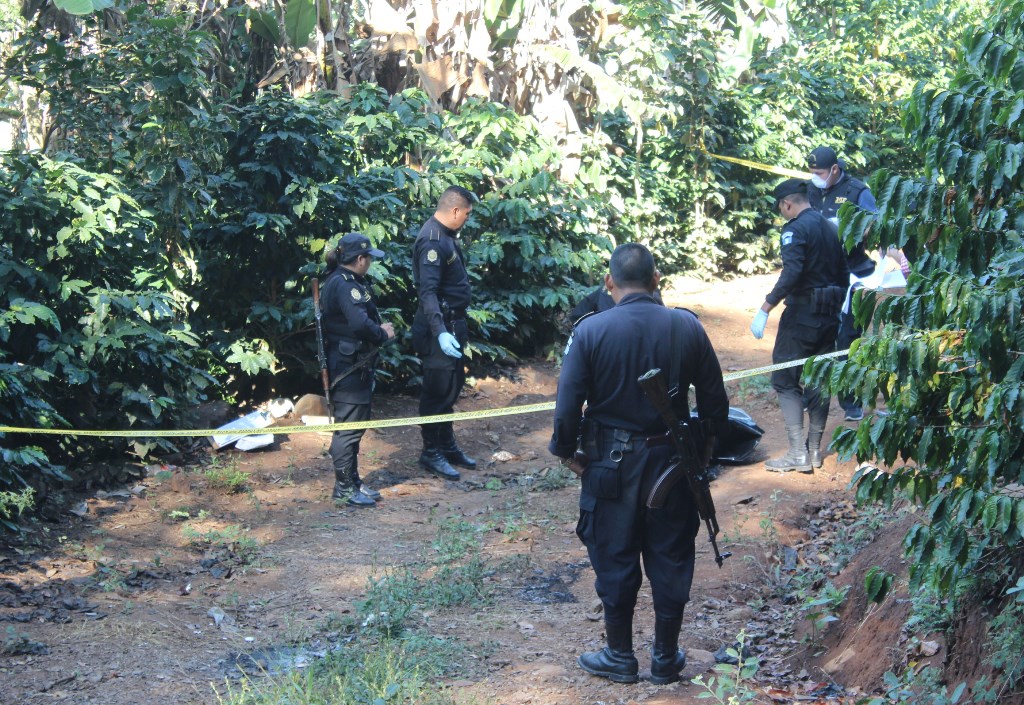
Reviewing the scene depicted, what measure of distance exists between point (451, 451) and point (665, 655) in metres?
4.50

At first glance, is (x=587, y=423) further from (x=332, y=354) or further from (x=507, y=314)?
(x=507, y=314)

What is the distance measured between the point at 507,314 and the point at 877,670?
728 centimetres

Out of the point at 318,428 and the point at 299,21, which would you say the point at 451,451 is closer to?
the point at 318,428

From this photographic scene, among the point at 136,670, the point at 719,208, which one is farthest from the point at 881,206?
the point at 719,208

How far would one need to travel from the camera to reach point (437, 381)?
8570mm

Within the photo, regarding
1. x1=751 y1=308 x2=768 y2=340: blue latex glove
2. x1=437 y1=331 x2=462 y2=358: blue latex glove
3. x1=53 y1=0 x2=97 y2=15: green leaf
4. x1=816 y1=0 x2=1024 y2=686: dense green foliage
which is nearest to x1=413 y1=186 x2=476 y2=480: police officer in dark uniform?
x1=437 y1=331 x2=462 y2=358: blue latex glove

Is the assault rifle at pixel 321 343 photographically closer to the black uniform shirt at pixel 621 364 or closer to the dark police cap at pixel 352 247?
the dark police cap at pixel 352 247

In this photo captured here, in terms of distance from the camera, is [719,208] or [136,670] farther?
[719,208]

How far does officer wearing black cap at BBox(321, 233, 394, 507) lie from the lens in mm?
7676

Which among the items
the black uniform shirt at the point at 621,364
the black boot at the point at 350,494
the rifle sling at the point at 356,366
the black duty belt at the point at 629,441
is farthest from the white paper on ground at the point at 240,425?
the black duty belt at the point at 629,441

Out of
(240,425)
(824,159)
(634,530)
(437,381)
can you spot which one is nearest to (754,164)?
(824,159)

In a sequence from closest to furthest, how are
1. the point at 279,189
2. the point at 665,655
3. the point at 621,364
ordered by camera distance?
1. the point at 621,364
2. the point at 665,655
3. the point at 279,189

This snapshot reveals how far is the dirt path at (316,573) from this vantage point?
16.1ft

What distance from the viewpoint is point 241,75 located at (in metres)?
12.0
